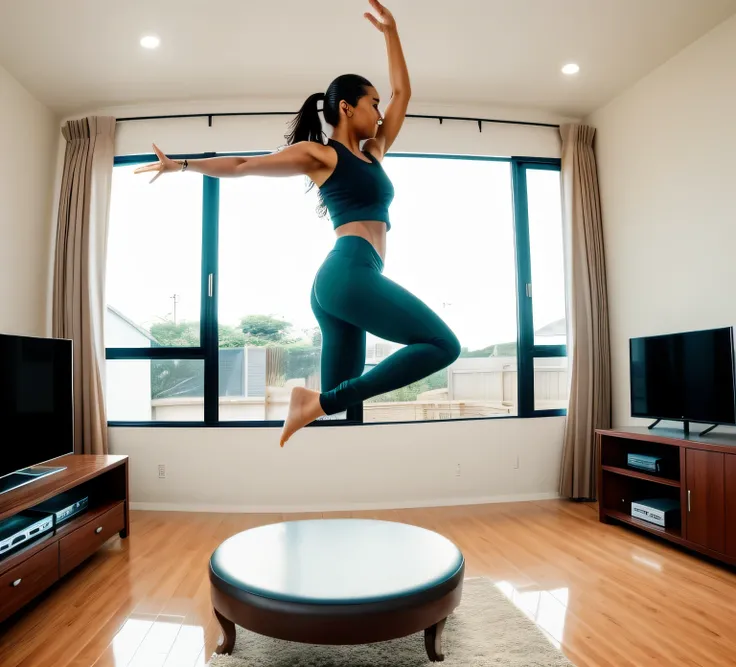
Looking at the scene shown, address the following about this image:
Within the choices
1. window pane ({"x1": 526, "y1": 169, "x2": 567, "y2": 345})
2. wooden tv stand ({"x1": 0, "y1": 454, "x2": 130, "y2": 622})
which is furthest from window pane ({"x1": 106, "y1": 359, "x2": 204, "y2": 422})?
window pane ({"x1": 526, "y1": 169, "x2": 567, "y2": 345})

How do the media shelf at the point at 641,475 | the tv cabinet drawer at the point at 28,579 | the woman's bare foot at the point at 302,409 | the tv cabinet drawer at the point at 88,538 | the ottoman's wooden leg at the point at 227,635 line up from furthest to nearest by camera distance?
the media shelf at the point at 641,475, the tv cabinet drawer at the point at 88,538, the tv cabinet drawer at the point at 28,579, the ottoman's wooden leg at the point at 227,635, the woman's bare foot at the point at 302,409

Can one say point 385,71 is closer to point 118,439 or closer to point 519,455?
point 519,455

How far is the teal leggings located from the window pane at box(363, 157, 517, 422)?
8.32 feet

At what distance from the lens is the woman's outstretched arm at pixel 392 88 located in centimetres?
170

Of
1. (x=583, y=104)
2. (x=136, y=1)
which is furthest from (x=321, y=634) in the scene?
(x=583, y=104)

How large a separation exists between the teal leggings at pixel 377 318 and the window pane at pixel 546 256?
300 cm

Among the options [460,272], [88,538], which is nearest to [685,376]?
[460,272]

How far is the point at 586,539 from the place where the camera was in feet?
10.2

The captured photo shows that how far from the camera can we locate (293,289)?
13.1ft

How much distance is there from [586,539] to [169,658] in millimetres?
2337

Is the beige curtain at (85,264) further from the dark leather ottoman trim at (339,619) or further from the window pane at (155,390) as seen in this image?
the dark leather ottoman trim at (339,619)

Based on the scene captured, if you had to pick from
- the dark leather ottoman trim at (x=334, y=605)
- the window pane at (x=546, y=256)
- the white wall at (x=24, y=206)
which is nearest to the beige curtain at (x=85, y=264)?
the white wall at (x=24, y=206)

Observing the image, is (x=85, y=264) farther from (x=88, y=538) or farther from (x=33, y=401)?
(x=88, y=538)

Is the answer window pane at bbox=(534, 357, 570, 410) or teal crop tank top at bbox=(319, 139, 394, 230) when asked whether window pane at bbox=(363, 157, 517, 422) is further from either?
teal crop tank top at bbox=(319, 139, 394, 230)
